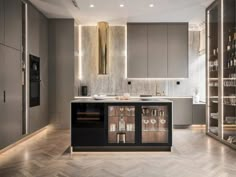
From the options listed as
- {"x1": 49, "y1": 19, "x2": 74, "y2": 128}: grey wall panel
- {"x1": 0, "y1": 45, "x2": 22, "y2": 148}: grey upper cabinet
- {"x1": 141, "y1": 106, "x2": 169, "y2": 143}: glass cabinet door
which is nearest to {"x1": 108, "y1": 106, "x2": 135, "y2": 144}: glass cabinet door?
{"x1": 141, "y1": 106, "x2": 169, "y2": 143}: glass cabinet door

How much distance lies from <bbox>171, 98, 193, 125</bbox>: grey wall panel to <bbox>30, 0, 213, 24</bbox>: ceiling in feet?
7.65

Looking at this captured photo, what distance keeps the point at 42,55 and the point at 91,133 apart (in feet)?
10.2

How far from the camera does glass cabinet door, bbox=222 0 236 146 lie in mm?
4828

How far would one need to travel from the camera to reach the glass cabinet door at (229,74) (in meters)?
4.83

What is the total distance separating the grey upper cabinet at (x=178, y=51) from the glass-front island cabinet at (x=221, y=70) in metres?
1.21

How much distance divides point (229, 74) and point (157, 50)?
2754 millimetres

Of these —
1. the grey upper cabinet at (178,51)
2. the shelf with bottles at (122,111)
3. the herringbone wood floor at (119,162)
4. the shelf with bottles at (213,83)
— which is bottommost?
the herringbone wood floor at (119,162)

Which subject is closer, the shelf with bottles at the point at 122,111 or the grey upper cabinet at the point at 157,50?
the shelf with bottles at the point at 122,111

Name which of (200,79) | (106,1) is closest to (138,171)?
(106,1)

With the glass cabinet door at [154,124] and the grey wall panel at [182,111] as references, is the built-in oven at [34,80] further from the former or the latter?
the grey wall panel at [182,111]

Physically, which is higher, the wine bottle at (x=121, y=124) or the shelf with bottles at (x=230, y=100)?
the shelf with bottles at (x=230, y=100)

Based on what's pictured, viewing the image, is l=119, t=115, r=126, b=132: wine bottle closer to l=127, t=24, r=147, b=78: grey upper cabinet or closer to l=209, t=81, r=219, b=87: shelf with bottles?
l=209, t=81, r=219, b=87: shelf with bottles

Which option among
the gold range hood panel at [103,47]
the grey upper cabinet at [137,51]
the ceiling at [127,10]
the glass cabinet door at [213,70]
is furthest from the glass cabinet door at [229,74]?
the gold range hood panel at [103,47]

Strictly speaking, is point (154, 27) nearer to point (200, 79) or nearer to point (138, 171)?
point (200, 79)
